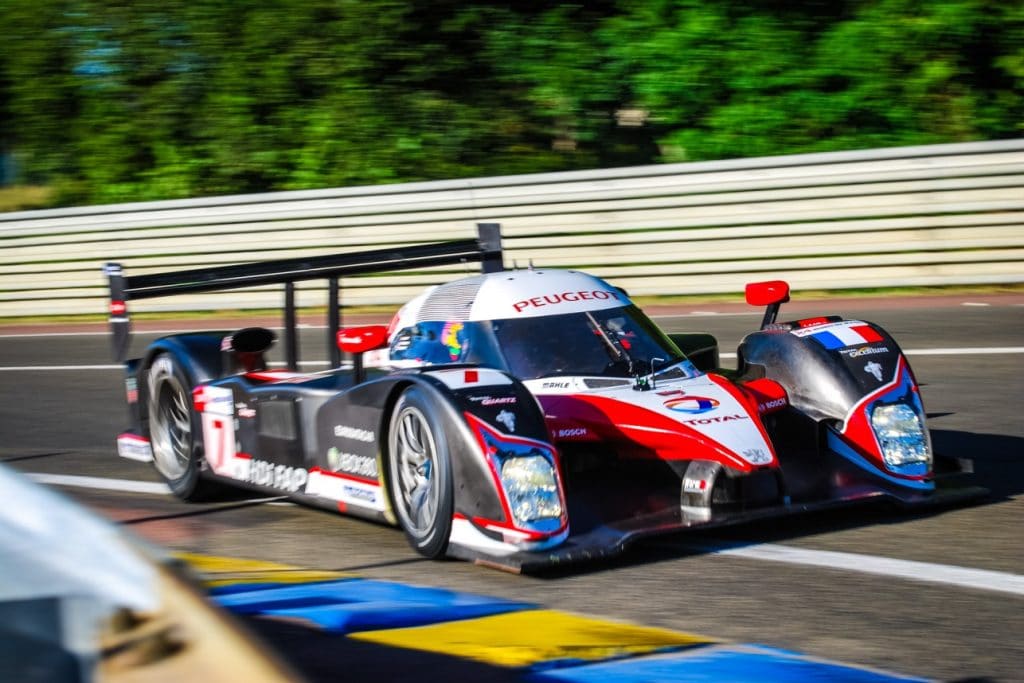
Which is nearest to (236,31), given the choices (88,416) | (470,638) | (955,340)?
(88,416)

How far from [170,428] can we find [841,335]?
3.74 meters

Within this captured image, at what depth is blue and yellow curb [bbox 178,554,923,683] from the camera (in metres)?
3.89

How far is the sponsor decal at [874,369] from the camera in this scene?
6336 millimetres

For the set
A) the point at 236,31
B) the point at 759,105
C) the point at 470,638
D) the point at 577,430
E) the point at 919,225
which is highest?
the point at 236,31

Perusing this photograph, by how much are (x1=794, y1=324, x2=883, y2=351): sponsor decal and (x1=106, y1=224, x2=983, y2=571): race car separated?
13 mm

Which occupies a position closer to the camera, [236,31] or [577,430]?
[577,430]

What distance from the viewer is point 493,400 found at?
5414 millimetres

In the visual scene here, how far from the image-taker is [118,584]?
6.81 feet

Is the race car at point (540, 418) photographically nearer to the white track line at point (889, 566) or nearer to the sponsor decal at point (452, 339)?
the sponsor decal at point (452, 339)

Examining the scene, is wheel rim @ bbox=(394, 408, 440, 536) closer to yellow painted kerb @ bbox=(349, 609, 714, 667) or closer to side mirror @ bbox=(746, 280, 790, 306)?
yellow painted kerb @ bbox=(349, 609, 714, 667)

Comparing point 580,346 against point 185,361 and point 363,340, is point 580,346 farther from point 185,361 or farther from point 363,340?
point 185,361

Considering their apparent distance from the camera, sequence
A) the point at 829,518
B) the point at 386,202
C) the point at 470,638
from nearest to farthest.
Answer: the point at 470,638, the point at 829,518, the point at 386,202

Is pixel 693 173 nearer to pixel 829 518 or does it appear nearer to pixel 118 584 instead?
pixel 829 518

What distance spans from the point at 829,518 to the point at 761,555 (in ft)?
2.29
